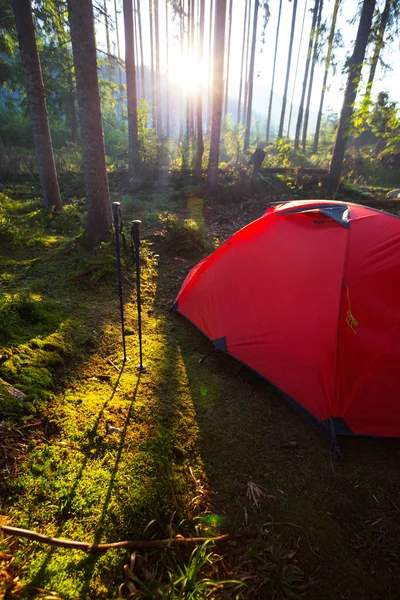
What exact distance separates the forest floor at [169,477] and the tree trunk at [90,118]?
2.59 meters

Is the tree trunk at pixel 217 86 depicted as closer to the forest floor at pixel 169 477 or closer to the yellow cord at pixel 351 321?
the forest floor at pixel 169 477

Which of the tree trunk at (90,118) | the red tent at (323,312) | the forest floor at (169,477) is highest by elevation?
the tree trunk at (90,118)

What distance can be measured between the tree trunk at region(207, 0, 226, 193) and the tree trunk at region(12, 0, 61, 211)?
5508mm

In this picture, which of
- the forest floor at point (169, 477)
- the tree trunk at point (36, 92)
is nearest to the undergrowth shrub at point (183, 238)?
the forest floor at point (169, 477)

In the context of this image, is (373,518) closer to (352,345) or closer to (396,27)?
(352,345)

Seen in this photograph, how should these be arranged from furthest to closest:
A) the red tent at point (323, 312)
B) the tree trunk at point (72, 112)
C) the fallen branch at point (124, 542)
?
the tree trunk at point (72, 112)
the red tent at point (323, 312)
the fallen branch at point (124, 542)

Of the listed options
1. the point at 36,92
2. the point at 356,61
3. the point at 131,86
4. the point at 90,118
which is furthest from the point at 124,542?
the point at 131,86

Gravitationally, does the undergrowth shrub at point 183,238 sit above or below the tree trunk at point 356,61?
below

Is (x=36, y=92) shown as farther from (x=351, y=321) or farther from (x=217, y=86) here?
(x=351, y=321)

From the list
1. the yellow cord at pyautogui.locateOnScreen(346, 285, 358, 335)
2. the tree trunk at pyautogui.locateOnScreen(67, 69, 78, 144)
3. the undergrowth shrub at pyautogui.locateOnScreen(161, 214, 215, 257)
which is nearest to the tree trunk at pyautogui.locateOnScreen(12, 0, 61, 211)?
the undergrowth shrub at pyautogui.locateOnScreen(161, 214, 215, 257)

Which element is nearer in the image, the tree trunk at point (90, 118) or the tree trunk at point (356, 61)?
the tree trunk at point (90, 118)

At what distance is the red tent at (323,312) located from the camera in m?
2.83

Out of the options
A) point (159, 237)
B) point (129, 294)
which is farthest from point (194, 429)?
point (159, 237)

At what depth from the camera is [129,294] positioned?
5.12 metres
